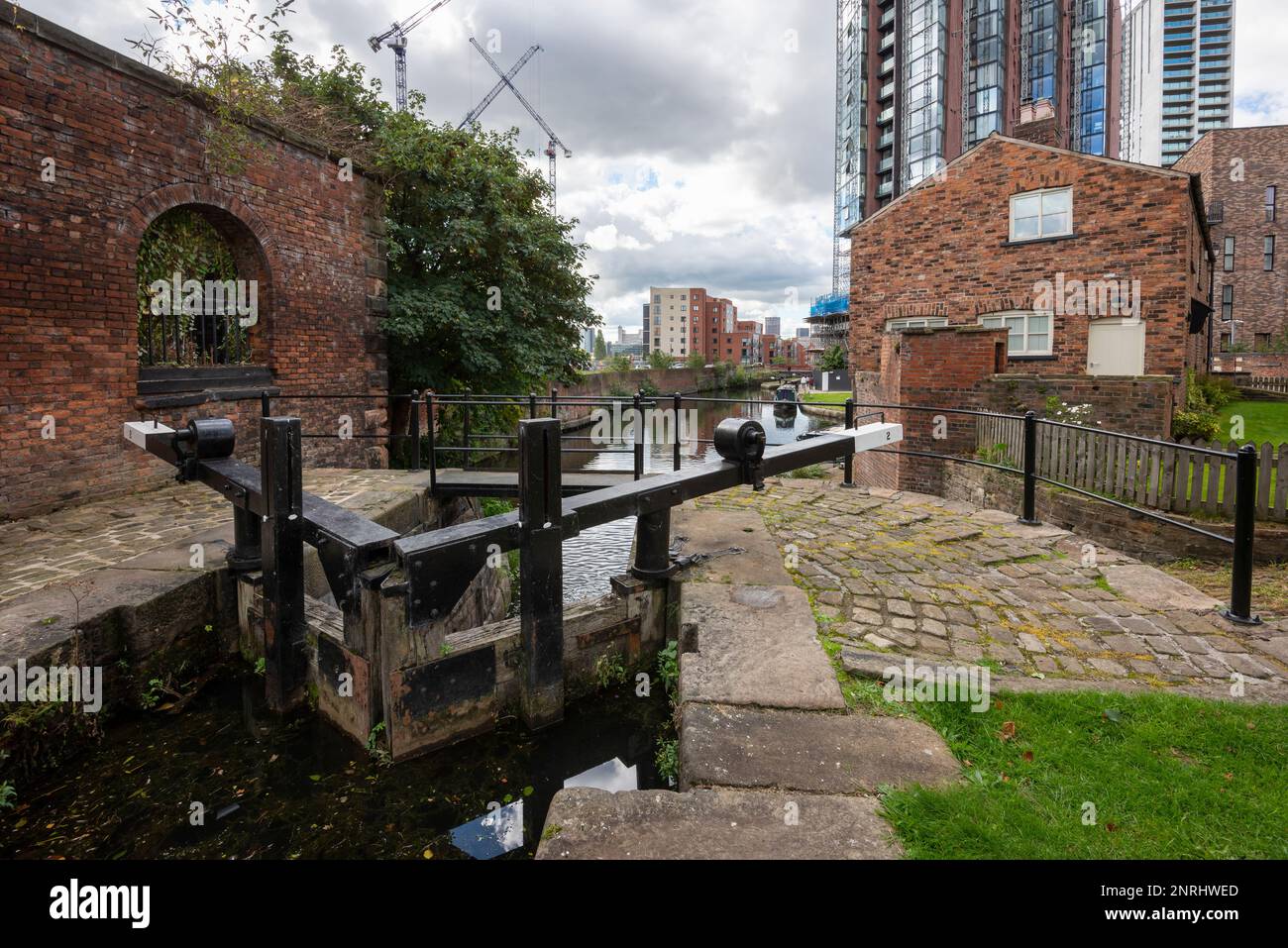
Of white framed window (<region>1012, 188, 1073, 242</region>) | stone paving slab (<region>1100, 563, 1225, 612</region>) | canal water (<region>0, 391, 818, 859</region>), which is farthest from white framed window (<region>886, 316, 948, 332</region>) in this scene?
canal water (<region>0, 391, 818, 859</region>)

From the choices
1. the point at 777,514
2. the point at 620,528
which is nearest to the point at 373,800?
the point at 777,514

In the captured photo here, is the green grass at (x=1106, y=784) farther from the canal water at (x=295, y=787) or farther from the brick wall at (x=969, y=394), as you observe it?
the brick wall at (x=969, y=394)

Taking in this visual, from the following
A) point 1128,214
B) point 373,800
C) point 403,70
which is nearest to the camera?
point 373,800

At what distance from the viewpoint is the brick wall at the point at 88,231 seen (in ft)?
19.0

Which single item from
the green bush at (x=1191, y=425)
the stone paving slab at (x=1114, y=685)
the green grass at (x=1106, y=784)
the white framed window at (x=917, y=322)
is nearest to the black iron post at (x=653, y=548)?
the stone paving slab at (x=1114, y=685)

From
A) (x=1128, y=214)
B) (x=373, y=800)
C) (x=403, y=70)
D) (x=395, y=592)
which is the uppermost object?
(x=403, y=70)

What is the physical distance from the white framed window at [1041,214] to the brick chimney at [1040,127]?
1.75m

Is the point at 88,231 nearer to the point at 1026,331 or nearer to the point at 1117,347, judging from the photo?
the point at 1026,331

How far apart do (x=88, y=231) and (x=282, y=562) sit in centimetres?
484

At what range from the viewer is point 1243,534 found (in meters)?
3.81

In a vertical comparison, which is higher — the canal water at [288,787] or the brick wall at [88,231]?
the brick wall at [88,231]

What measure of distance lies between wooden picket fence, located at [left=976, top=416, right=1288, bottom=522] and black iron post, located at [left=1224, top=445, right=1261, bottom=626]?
2286 millimetres

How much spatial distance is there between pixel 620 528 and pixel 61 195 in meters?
7.83
